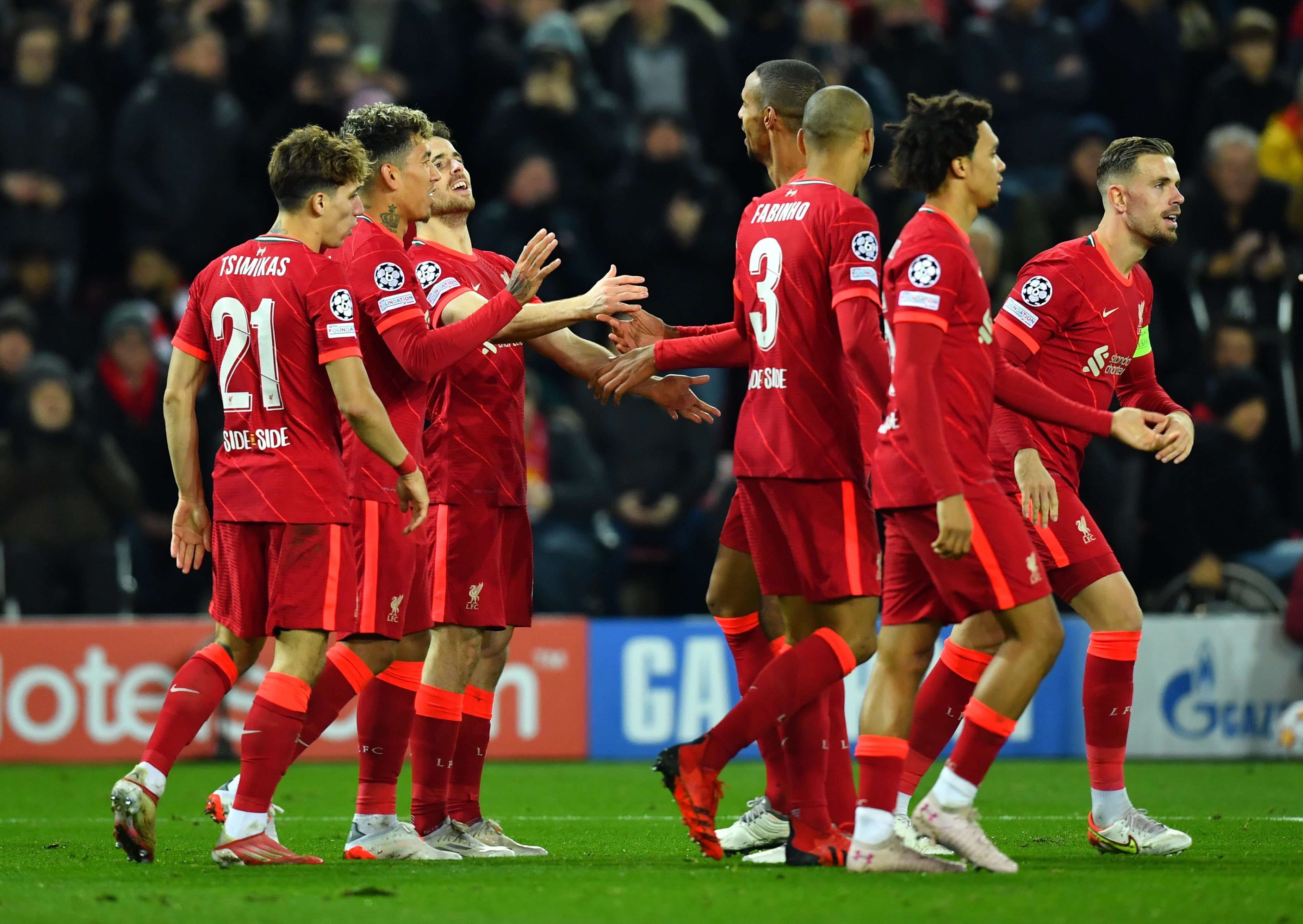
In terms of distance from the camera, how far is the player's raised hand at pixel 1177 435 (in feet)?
19.5

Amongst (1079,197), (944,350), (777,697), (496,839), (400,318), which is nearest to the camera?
(944,350)

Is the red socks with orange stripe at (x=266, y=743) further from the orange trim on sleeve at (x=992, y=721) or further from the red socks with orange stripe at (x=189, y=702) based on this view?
the orange trim on sleeve at (x=992, y=721)

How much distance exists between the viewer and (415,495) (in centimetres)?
621

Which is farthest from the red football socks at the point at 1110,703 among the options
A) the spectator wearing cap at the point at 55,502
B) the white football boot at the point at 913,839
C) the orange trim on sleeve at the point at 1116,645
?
the spectator wearing cap at the point at 55,502

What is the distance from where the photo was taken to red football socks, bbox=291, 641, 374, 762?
21.7 ft

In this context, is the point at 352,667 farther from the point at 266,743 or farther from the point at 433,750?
the point at 266,743

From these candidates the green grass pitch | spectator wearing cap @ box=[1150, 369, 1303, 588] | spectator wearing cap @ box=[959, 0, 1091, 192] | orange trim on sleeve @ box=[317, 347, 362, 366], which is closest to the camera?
the green grass pitch

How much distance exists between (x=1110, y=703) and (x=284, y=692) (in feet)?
10.1

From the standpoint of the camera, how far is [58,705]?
1147cm

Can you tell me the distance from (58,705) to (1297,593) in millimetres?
8020

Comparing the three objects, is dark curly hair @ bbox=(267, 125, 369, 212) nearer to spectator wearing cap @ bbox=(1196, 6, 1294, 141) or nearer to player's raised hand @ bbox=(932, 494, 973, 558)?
player's raised hand @ bbox=(932, 494, 973, 558)

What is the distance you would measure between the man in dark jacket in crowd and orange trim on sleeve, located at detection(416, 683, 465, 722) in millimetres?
7860

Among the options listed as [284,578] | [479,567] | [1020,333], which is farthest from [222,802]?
[1020,333]

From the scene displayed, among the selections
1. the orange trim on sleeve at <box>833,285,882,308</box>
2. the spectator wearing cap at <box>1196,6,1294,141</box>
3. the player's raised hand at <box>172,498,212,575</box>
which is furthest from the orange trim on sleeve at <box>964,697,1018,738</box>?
the spectator wearing cap at <box>1196,6,1294,141</box>
